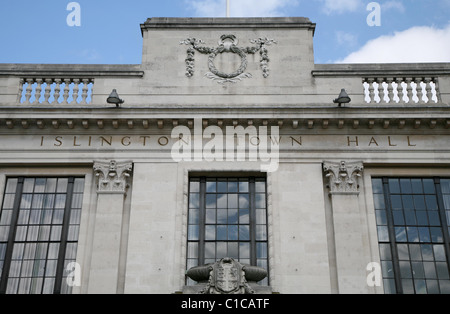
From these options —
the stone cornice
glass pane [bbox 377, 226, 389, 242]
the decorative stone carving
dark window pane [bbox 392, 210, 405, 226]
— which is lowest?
the decorative stone carving

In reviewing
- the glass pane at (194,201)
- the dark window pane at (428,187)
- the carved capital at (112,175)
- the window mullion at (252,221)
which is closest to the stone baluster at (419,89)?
the dark window pane at (428,187)

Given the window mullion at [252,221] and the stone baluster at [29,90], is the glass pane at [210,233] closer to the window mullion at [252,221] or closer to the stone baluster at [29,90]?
the window mullion at [252,221]

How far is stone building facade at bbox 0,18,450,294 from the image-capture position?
62.1 ft

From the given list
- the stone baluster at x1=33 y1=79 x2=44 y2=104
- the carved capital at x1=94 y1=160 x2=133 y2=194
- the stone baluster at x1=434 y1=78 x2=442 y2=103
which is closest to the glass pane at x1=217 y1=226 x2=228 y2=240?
the carved capital at x1=94 y1=160 x2=133 y2=194

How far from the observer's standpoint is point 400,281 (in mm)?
18906

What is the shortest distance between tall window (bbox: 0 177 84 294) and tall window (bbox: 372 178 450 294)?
949 cm

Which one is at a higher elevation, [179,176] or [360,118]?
[360,118]

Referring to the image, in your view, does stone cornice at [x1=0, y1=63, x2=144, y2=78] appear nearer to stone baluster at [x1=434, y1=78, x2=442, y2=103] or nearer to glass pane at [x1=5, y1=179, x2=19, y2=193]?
glass pane at [x1=5, y1=179, x2=19, y2=193]

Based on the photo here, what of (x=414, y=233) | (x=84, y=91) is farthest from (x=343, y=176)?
(x=84, y=91)

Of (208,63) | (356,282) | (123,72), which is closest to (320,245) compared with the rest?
(356,282)

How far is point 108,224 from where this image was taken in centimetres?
1925

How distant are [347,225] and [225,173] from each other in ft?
13.6
